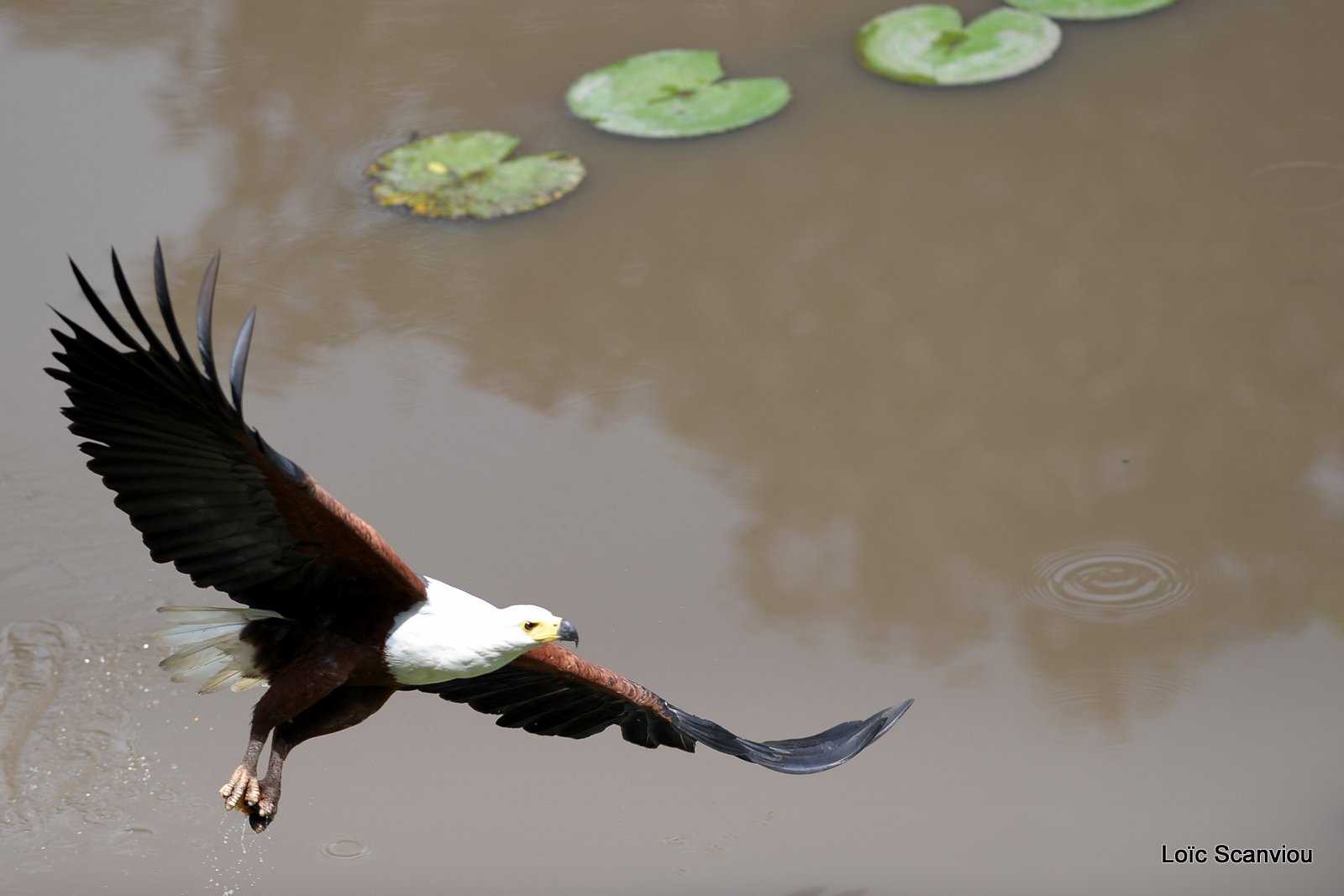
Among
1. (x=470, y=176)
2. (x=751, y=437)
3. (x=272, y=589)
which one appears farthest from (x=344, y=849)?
(x=470, y=176)

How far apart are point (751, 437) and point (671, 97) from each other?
2393mm

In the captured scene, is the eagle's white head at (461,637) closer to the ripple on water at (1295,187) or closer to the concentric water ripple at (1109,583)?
the concentric water ripple at (1109,583)

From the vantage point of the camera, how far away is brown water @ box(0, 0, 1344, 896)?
5.27 metres

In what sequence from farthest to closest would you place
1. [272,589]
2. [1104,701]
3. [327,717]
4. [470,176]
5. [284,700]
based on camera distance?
1. [470,176]
2. [1104,701]
3. [327,717]
4. [272,589]
5. [284,700]

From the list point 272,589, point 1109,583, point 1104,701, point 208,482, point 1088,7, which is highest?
point 208,482

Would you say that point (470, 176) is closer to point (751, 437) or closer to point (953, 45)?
point (751, 437)

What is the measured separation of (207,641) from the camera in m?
4.08

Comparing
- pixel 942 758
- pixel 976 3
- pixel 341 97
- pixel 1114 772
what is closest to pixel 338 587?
pixel 942 758

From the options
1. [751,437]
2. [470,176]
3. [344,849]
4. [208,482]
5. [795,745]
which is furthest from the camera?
[470,176]

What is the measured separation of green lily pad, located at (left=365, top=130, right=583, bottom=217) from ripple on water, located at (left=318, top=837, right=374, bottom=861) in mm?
3288

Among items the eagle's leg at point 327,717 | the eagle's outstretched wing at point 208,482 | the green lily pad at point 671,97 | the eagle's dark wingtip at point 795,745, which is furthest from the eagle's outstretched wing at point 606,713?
the green lily pad at point 671,97

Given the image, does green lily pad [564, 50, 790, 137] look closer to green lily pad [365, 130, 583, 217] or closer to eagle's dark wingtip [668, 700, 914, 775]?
green lily pad [365, 130, 583, 217]

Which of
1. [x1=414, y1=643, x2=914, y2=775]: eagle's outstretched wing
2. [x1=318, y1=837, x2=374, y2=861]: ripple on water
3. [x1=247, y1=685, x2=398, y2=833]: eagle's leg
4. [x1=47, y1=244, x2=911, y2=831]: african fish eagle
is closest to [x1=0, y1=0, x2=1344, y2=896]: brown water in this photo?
[x1=318, y1=837, x2=374, y2=861]: ripple on water

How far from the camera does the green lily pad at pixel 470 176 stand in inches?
296
